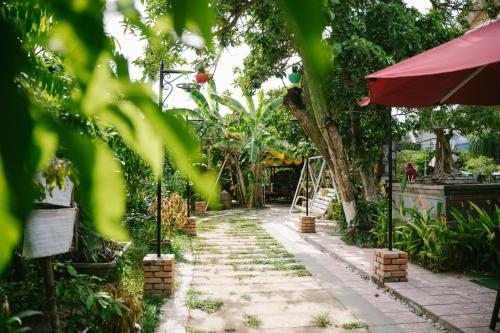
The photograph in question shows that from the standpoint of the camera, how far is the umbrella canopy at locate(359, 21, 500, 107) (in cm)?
283

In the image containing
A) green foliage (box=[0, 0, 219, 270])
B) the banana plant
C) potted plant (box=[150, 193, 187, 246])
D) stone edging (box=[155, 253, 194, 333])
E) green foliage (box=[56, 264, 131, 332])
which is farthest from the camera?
the banana plant

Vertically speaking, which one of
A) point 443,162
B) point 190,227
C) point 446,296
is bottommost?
point 446,296

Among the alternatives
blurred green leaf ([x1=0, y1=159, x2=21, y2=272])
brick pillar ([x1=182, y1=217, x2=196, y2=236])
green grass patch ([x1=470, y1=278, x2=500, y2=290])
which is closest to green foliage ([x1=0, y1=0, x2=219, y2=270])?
blurred green leaf ([x1=0, y1=159, x2=21, y2=272])

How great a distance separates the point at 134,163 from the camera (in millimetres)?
2721

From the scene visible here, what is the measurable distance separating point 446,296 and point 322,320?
150cm

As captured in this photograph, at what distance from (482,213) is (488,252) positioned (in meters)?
0.54

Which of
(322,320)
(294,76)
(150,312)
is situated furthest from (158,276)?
(294,76)

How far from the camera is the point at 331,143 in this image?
8055mm

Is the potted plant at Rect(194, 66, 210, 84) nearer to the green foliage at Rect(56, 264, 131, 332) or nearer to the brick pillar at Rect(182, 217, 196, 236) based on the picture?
the brick pillar at Rect(182, 217, 196, 236)

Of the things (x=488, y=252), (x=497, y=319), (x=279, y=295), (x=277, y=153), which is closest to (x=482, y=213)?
(x=488, y=252)

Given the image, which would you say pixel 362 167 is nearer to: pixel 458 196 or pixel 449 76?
pixel 458 196

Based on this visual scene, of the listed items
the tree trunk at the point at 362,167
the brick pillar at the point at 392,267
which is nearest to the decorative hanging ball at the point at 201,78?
the tree trunk at the point at 362,167

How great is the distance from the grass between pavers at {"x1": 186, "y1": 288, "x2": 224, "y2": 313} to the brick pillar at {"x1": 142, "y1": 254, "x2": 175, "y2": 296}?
0.29 meters

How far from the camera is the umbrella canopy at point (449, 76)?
2.83m
